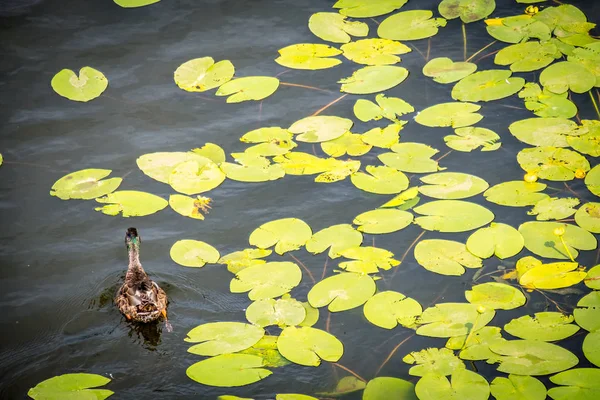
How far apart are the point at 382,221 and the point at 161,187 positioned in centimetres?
192

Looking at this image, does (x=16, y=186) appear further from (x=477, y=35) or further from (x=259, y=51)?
(x=477, y=35)

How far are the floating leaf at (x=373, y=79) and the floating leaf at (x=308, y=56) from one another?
32 cm

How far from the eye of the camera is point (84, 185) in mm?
5977

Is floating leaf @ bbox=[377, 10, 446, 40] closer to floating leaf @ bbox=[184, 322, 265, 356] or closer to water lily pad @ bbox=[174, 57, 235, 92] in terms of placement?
water lily pad @ bbox=[174, 57, 235, 92]

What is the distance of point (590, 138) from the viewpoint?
614 cm

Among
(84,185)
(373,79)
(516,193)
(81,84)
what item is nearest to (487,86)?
(373,79)

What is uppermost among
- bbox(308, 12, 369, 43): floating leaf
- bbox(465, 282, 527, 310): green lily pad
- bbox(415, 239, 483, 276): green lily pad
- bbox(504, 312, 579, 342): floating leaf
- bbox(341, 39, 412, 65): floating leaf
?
bbox(308, 12, 369, 43): floating leaf

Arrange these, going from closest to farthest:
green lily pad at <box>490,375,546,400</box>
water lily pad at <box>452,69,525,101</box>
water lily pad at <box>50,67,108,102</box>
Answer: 1. green lily pad at <box>490,375,546,400</box>
2. water lily pad at <box>452,69,525,101</box>
3. water lily pad at <box>50,67,108,102</box>

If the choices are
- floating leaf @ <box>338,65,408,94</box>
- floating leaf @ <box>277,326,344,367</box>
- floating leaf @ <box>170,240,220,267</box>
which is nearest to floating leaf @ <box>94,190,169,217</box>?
floating leaf @ <box>170,240,220,267</box>

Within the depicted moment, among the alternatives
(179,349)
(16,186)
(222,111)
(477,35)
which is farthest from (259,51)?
(179,349)

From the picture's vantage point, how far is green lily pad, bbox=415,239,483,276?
5.07m

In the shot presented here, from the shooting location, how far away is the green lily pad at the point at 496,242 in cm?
514

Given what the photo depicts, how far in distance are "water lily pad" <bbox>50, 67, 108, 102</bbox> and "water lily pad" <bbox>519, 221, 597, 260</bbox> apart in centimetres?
435

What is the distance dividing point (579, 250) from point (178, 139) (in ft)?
11.8
